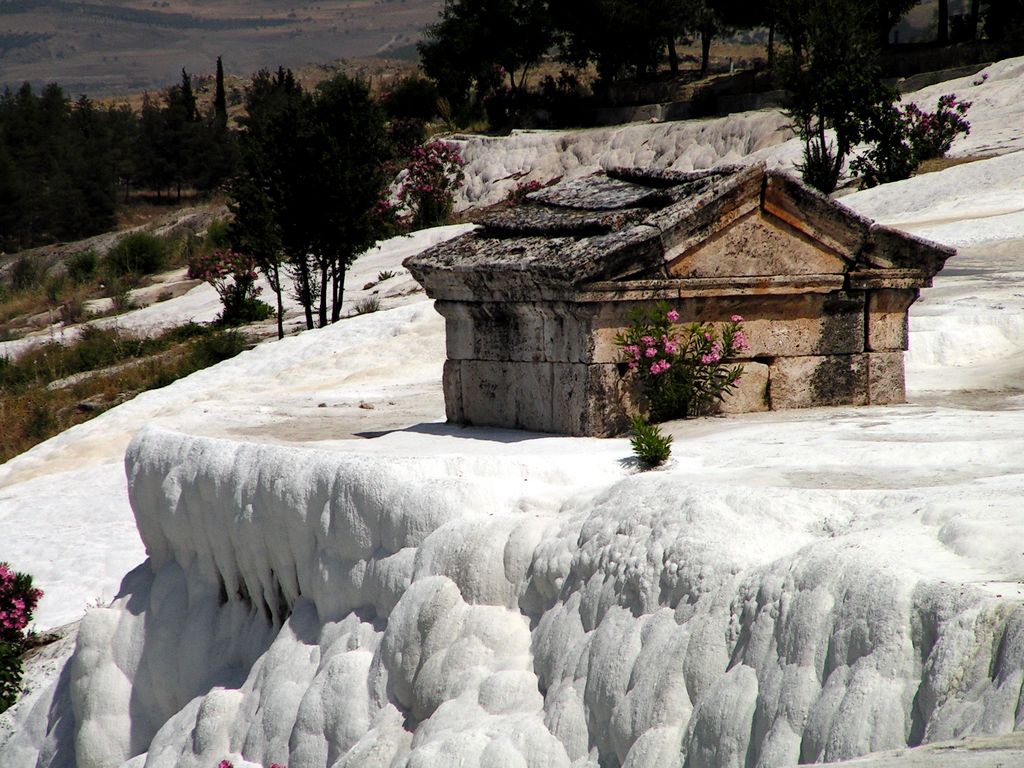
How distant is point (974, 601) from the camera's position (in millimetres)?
A: 3355

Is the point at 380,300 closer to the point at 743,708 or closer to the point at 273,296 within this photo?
the point at 273,296

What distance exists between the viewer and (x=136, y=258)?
34031 millimetres

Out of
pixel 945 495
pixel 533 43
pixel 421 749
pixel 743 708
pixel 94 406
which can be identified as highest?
pixel 533 43

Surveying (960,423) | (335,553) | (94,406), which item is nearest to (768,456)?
(960,423)

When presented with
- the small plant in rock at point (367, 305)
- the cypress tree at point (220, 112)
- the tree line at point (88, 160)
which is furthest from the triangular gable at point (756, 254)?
the cypress tree at point (220, 112)

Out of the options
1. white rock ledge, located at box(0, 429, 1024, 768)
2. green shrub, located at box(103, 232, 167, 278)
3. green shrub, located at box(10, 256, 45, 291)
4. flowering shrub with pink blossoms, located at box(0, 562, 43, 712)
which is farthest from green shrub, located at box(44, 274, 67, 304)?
white rock ledge, located at box(0, 429, 1024, 768)

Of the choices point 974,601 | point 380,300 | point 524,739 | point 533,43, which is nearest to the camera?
point 974,601

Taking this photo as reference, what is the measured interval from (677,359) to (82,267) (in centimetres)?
3089

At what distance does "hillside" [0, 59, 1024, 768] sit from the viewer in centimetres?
355

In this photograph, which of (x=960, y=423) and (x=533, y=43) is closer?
(x=960, y=423)

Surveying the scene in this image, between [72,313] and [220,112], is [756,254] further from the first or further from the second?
[220,112]

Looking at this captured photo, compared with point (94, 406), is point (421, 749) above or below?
above

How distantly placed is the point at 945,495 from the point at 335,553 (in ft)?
8.98

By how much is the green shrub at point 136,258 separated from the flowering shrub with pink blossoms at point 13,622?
25.2 meters
